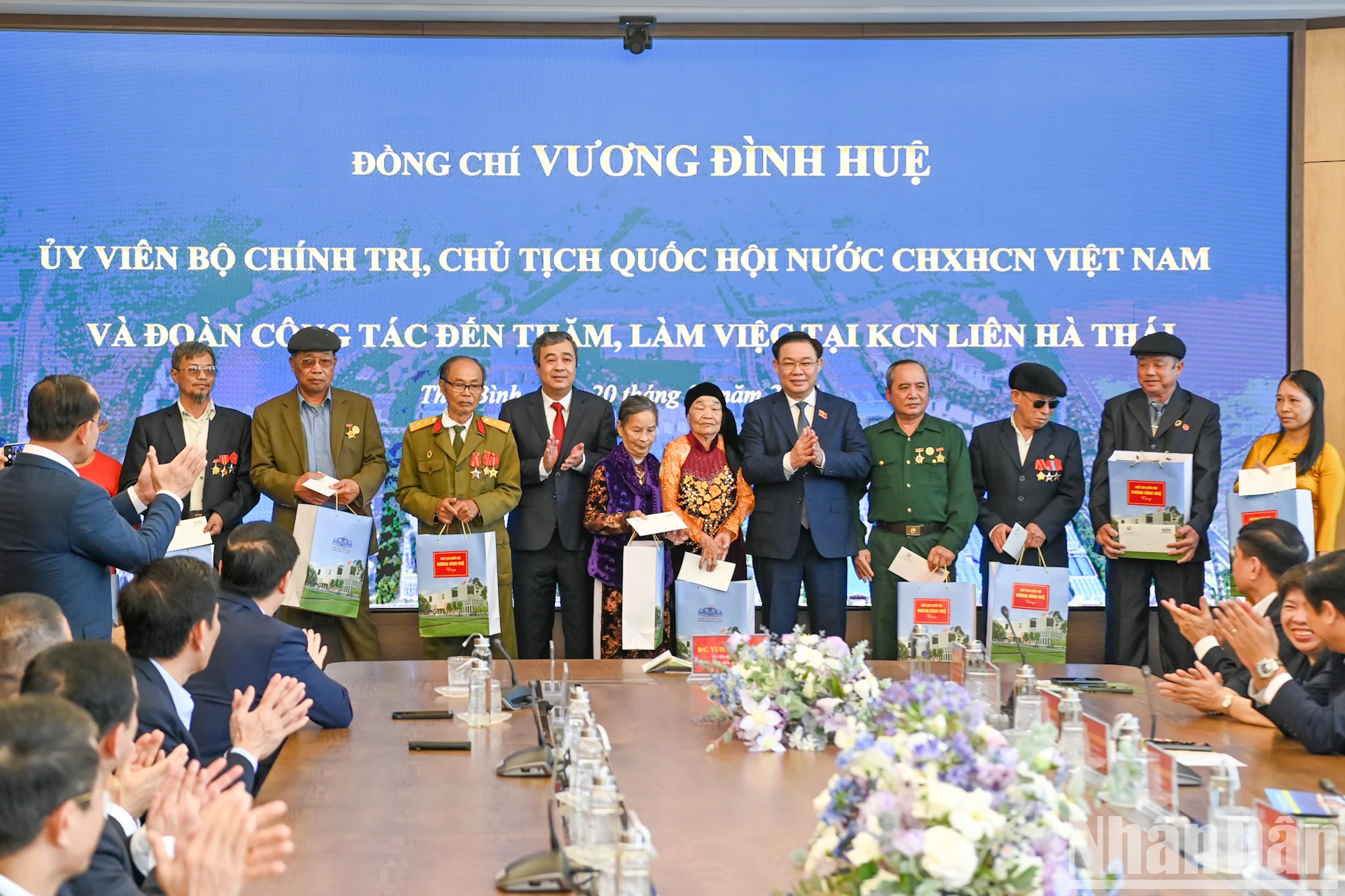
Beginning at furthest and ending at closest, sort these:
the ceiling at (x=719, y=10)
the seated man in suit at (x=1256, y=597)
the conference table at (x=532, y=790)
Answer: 1. the ceiling at (x=719, y=10)
2. the seated man in suit at (x=1256, y=597)
3. the conference table at (x=532, y=790)

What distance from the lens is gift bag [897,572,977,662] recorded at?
523 centimetres

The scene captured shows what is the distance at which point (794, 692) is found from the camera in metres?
3.11

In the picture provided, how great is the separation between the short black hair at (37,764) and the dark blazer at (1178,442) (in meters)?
5.10

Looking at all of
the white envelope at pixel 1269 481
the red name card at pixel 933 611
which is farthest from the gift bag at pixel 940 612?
the white envelope at pixel 1269 481

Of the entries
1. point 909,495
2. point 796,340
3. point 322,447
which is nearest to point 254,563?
point 322,447

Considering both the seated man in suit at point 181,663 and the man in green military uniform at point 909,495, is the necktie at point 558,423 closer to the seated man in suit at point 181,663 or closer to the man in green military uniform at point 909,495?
the man in green military uniform at point 909,495

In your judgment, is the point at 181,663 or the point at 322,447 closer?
the point at 181,663

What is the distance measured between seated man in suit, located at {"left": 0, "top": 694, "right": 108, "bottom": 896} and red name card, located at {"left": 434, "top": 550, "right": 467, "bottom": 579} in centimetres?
384

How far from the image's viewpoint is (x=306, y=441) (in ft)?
19.5

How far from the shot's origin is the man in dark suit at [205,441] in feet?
19.2

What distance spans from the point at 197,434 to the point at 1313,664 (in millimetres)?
4721

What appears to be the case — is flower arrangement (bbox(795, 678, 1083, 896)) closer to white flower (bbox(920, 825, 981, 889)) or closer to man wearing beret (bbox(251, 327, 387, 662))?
white flower (bbox(920, 825, 981, 889))

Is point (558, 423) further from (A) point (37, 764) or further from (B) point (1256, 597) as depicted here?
(A) point (37, 764)

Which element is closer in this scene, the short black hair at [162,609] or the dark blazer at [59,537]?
the short black hair at [162,609]
